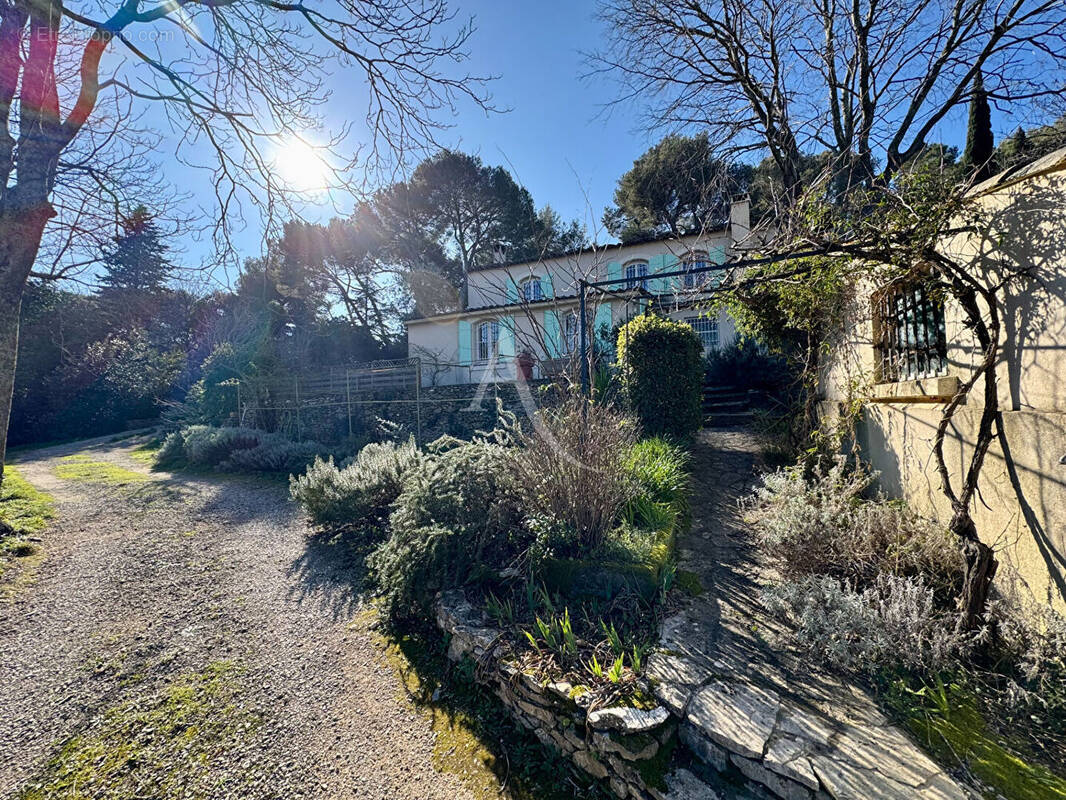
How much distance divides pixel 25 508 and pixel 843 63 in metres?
15.6

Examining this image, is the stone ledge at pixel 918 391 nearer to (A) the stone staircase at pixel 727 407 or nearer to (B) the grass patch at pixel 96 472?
(A) the stone staircase at pixel 727 407

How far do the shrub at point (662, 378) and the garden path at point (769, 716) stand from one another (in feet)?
12.1

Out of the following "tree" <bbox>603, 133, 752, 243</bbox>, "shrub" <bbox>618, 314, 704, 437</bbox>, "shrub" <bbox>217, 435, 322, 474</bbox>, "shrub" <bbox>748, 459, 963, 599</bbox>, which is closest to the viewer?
"shrub" <bbox>748, 459, 963, 599</bbox>

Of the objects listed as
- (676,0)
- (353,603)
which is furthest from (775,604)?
(676,0)

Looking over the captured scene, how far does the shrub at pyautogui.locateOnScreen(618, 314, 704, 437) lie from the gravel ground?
4.64 m

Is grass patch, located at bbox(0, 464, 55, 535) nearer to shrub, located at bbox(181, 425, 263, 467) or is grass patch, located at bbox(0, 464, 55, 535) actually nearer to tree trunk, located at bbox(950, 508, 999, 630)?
shrub, located at bbox(181, 425, 263, 467)

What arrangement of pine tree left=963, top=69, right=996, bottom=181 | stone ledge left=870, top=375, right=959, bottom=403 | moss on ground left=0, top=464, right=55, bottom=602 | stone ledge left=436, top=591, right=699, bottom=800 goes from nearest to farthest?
1. stone ledge left=436, top=591, right=699, bottom=800
2. stone ledge left=870, top=375, right=959, bottom=403
3. pine tree left=963, top=69, right=996, bottom=181
4. moss on ground left=0, top=464, right=55, bottom=602

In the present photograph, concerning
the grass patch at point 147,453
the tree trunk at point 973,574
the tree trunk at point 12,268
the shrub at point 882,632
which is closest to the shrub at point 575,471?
the shrub at point 882,632

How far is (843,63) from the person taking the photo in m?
8.33

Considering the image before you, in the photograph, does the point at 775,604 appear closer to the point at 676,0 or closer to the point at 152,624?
the point at 152,624

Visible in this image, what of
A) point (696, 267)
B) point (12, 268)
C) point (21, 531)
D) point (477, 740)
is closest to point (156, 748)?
point (477, 740)

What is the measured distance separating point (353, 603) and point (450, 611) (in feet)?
4.10

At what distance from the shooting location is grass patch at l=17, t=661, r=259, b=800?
206 centimetres

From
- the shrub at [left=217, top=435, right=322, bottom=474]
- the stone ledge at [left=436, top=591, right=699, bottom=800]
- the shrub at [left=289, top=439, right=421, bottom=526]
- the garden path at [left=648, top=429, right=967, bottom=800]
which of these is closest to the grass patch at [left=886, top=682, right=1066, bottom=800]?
the garden path at [left=648, top=429, right=967, bottom=800]
